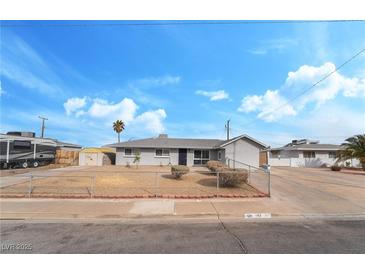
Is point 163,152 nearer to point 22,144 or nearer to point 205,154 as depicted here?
point 205,154

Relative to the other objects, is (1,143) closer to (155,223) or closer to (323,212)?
(155,223)

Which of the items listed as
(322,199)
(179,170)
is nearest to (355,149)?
(322,199)

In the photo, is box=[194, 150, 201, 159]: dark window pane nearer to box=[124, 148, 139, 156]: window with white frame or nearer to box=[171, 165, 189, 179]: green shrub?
box=[124, 148, 139, 156]: window with white frame

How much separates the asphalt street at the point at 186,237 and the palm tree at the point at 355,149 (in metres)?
22.0

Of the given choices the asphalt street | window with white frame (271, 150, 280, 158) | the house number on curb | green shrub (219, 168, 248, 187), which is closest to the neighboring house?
green shrub (219, 168, 248, 187)

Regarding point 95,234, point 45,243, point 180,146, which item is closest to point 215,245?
point 95,234

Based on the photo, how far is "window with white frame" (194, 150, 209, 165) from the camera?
27.1 m

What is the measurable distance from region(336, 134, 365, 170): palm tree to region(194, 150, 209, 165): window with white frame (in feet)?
Answer: 51.4

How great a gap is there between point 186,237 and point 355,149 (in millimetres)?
27302

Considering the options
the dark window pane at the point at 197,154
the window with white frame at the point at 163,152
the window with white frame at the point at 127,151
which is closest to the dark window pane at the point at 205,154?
the dark window pane at the point at 197,154

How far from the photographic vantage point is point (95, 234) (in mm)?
6105

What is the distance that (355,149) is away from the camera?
25344mm

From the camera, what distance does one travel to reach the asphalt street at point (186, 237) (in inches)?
200

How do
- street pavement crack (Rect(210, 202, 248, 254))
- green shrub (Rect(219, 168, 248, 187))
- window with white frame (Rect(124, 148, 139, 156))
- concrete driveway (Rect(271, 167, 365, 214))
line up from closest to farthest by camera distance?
street pavement crack (Rect(210, 202, 248, 254))
concrete driveway (Rect(271, 167, 365, 214))
green shrub (Rect(219, 168, 248, 187))
window with white frame (Rect(124, 148, 139, 156))
